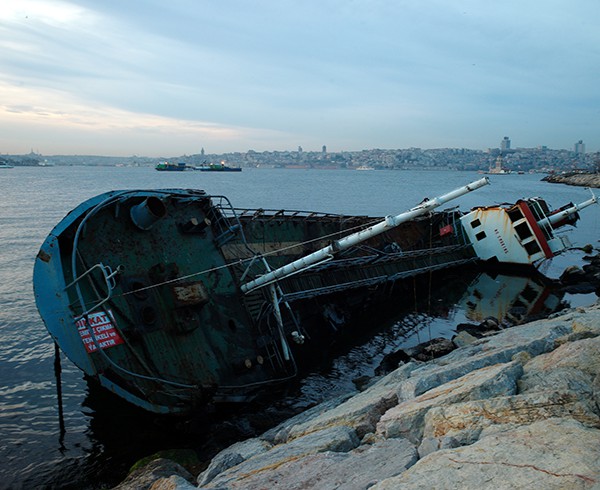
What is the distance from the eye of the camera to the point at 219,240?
18438mm

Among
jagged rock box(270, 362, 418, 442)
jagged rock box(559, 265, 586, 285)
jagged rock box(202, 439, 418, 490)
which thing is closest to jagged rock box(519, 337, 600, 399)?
jagged rock box(202, 439, 418, 490)

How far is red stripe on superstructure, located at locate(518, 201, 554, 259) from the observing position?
35.0 meters

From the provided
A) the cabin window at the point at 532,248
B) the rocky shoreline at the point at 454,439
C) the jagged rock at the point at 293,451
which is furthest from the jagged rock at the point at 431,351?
the cabin window at the point at 532,248

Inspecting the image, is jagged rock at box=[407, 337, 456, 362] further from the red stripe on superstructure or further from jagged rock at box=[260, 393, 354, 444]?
the red stripe on superstructure

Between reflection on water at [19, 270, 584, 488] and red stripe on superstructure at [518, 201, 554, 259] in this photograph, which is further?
red stripe on superstructure at [518, 201, 554, 259]

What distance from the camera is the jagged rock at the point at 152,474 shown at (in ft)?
34.9

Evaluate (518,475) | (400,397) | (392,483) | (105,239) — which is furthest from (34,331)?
(518,475)

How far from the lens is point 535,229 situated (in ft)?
116

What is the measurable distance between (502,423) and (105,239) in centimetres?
1255

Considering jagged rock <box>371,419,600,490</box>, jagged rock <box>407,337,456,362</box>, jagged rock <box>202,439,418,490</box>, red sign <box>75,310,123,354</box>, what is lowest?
jagged rock <box>407,337,456,362</box>

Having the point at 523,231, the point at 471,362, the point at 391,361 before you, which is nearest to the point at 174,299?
the point at 471,362

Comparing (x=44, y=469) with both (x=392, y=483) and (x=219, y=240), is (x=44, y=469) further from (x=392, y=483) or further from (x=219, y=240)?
(x=392, y=483)

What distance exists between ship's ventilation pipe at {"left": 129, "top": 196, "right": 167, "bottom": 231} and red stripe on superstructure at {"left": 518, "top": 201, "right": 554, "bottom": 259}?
93.8 feet

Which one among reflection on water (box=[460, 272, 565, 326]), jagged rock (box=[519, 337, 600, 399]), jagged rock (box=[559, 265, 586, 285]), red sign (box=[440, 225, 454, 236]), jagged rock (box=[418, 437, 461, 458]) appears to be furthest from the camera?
red sign (box=[440, 225, 454, 236])
